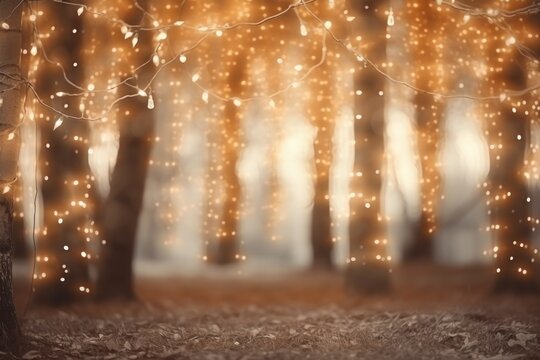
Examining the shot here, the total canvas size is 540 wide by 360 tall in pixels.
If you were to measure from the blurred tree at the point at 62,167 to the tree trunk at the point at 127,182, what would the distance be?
0.47 metres

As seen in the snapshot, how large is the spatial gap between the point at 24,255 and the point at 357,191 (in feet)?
40.3

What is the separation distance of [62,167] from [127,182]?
1.06 m

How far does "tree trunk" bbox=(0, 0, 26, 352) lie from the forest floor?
16.0 inches

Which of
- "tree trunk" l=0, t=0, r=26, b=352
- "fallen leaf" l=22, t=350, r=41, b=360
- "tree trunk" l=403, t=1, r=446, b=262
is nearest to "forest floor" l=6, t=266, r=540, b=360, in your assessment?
"fallen leaf" l=22, t=350, r=41, b=360

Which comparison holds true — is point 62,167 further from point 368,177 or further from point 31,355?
point 368,177

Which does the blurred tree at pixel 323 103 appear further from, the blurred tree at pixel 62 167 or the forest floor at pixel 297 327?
the blurred tree at pixel 62 167

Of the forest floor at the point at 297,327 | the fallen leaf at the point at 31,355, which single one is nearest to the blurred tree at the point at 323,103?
the forest floor at the point at 297,327

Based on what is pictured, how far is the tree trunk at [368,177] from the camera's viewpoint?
30.3ft

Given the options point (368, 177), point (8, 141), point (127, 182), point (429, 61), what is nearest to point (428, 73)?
point (429, 61)

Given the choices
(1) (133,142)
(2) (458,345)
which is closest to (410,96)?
(1) (133,142)

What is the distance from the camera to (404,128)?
56.9 ft

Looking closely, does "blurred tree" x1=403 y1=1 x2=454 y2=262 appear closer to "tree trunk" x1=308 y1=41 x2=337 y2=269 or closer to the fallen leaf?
"tree trunk" x1=308 y1=41 x2=337 y2=269

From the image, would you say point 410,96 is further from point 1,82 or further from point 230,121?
point 1,82

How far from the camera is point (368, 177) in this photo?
9211mm
